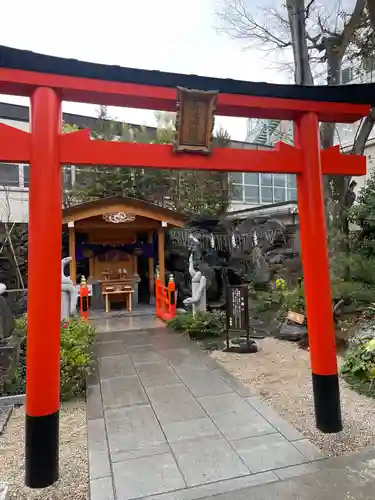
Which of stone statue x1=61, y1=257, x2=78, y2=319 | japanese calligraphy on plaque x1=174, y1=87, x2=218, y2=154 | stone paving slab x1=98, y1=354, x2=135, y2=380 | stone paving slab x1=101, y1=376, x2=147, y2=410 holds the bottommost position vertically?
stone paving slab x1=101, y1=376, x2=147, y2=410

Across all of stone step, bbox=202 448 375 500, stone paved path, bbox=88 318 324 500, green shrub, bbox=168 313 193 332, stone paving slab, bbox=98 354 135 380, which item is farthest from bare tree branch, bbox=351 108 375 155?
stone step, bbox=202 448 375 500

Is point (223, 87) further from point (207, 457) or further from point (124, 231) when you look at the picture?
point (124, 231)

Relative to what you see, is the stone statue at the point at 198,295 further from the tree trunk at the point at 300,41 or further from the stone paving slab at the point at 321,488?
the stone paving slab at the point at 321,488

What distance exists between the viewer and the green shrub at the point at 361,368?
15.5ft

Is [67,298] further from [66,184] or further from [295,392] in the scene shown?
[66,184]

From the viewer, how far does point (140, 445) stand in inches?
134

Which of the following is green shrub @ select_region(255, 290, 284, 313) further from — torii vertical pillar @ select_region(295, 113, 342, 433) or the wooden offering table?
torii vertical pillar @ select_region(295, 113, 342, 433)

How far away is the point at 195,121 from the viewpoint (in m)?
3.37

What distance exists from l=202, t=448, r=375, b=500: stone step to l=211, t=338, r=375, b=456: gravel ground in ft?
0.71

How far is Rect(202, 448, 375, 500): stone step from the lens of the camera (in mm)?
2641

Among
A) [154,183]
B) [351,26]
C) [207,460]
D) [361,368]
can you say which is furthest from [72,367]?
[154,183]

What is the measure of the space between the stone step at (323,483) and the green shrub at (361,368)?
1.80 metres

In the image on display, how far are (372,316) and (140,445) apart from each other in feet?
15.7

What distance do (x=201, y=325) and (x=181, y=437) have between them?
434 cm
